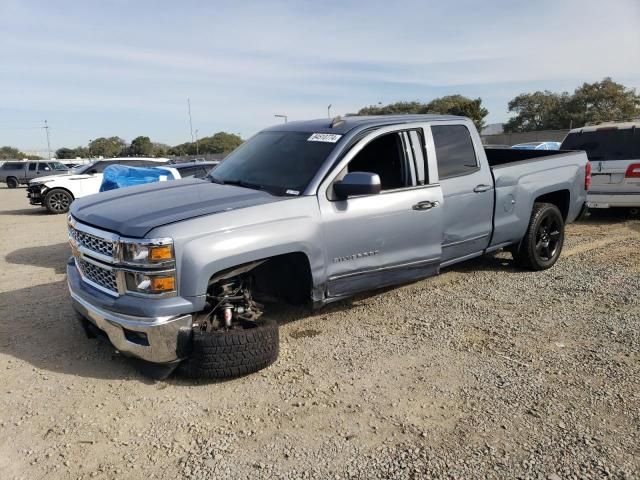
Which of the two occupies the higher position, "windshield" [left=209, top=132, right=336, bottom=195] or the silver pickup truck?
"windshield" [left=209, top=132, right=336, bottom=195]

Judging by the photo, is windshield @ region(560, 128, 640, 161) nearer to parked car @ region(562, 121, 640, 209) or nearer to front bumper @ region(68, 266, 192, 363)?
parked car @ region(562, 121, 640, 209)

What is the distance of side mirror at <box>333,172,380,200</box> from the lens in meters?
3.74

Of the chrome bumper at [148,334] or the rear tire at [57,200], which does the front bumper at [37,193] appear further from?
the chrome bumper at [148,334]

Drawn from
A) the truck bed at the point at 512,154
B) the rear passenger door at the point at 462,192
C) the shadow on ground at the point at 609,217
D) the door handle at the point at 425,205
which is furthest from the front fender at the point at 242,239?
the shadow on ground at the point at 609,217

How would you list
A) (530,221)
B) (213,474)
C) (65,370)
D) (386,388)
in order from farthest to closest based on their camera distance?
(530,221) < (65,370) < (386,388) < (213,474)

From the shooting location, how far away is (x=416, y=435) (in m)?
2.87

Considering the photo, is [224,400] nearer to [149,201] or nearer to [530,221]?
[149,201]

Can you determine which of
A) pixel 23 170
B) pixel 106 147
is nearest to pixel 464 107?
pixel 23 170

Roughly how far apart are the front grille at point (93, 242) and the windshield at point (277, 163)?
1259 mm

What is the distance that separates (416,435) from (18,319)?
151 inches

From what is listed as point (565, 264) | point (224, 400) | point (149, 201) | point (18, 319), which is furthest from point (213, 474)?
point (565, 264)

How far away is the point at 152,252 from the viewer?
10.2 ft

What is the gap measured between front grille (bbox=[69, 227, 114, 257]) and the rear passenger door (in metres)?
2.88

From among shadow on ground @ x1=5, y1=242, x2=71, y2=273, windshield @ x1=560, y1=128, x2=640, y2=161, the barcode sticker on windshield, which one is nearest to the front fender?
the barcode sticker on windshield
